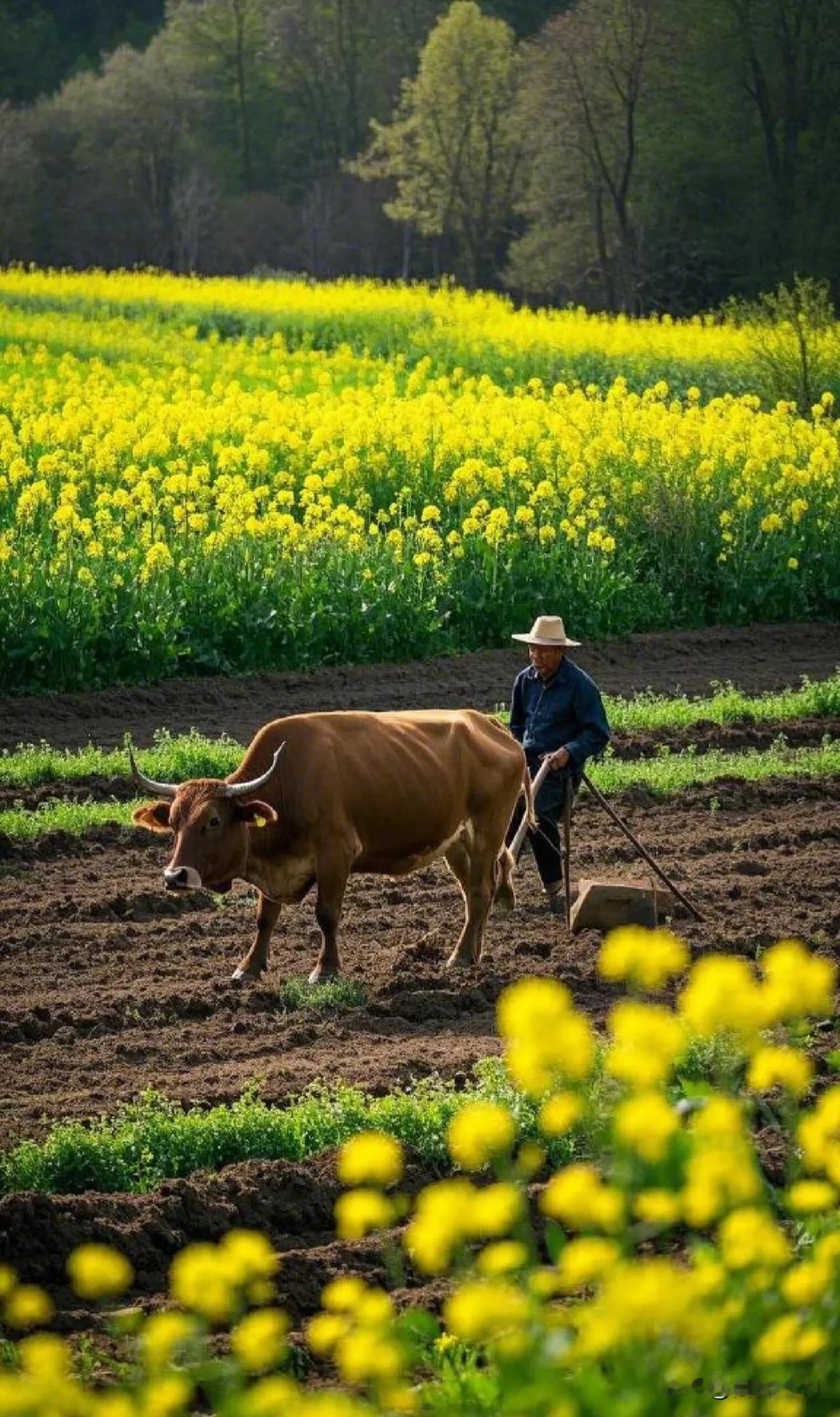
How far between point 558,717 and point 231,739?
4781mm

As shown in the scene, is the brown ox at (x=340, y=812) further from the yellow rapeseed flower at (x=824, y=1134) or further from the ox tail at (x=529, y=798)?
the yellow rapeseed flower at (x=824, y=1134)

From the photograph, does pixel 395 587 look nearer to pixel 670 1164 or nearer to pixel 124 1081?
pixel 124 1081

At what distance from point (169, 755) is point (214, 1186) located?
781 centimetres

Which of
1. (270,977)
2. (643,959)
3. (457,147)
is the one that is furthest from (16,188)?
(643,959)

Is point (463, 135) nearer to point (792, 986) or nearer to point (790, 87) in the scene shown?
point (790, 87)

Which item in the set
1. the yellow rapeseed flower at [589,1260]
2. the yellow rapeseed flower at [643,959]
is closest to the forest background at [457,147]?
the yellow rapeseed flower at [643,959]

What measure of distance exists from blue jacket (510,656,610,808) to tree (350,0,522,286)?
163ft

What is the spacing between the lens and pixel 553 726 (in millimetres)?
13016

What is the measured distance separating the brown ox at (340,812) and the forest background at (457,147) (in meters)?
43.2

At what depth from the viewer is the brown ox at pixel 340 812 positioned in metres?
10.9

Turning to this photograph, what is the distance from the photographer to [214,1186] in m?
8.45

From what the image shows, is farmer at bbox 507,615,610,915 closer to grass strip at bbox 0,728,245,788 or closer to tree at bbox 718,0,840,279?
grass strip at bbox 0,728,245,788

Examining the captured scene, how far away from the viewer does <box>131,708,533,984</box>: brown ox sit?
429 inches

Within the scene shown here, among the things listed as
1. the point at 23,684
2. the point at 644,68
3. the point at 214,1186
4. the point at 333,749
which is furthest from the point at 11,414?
the point at 644,68
